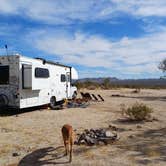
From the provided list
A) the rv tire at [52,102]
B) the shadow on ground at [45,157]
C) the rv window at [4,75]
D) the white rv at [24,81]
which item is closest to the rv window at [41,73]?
the white rv at [24,81]

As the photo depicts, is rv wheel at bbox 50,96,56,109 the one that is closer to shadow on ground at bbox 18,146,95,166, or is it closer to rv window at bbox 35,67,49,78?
rv window at bbox 35,67,49,78

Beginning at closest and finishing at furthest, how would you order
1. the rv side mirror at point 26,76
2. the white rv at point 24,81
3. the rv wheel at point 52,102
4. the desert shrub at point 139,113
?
1. the desert shrub at point 139,113
2. the white rv at point 24,81
3. the rv side mirror at point 26,76
4. the rv wheel at point 52,102

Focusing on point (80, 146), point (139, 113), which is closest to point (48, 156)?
point (80, 146)

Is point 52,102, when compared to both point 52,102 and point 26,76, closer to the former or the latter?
point 52,102

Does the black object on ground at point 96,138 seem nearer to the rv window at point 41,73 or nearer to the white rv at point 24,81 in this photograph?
the white rv at point 24,81

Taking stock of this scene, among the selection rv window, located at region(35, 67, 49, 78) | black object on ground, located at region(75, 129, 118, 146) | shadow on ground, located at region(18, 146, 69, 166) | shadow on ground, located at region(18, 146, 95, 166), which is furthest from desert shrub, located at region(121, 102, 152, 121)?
shadow on ground, located at region(18, 146, 69, 166)

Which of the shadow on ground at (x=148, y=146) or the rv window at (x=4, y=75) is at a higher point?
the rv window at (x=4, y=75)

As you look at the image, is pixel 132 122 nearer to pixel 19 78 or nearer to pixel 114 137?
pixel 114 137

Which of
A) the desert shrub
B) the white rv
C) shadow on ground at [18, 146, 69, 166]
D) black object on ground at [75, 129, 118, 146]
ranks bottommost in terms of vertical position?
shadow on ground at [18, 146, 69, 166]

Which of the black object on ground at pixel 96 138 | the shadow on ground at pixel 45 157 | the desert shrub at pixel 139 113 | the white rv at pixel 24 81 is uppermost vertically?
the white rv at pixel 24 81

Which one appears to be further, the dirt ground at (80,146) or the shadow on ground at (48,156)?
the dirt ground at (80,146)

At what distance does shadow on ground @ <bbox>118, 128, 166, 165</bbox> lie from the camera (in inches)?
307

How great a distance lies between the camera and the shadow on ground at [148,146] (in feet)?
25.6

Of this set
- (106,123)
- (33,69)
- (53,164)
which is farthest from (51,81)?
(53,164)
